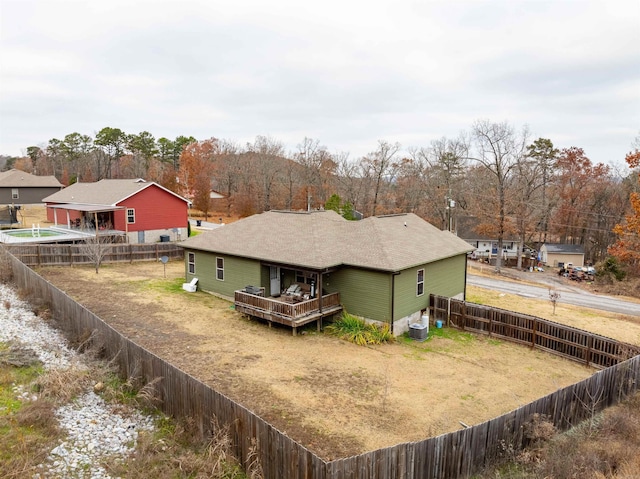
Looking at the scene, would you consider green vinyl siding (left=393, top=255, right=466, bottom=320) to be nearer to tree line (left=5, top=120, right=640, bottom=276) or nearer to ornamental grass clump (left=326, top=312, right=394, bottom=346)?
ornamental grass clump (left=326, top=312, right=394, bottom=346)

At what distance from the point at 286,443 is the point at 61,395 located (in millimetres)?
7144

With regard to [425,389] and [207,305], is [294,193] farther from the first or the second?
[425,389]

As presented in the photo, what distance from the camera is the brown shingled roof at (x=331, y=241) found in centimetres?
1748

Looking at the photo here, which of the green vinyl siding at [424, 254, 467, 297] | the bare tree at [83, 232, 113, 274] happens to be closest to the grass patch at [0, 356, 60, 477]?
the green vinyl siding at [424, 254, 467, 297]

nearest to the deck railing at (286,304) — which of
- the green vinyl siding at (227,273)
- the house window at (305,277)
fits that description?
the house window at (305,277)

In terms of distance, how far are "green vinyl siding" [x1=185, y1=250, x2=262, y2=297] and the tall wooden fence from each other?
302 inches

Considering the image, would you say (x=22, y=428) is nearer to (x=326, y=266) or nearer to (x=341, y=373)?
(x=341, y=373)

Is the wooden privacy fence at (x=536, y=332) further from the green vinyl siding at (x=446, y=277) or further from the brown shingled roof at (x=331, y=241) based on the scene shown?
the brown shingled roof at (x=331, y=241)

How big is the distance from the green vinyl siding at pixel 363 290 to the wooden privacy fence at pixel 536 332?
3.18m

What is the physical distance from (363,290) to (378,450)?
10.7 meters

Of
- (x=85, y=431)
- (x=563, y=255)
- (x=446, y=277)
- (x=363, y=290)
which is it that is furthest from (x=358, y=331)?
(x=563, y=255)

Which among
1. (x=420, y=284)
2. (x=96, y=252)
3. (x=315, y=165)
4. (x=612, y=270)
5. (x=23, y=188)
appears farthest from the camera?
(x=315, y=165)

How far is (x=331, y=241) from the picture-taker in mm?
19297

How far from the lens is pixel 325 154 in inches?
2530
